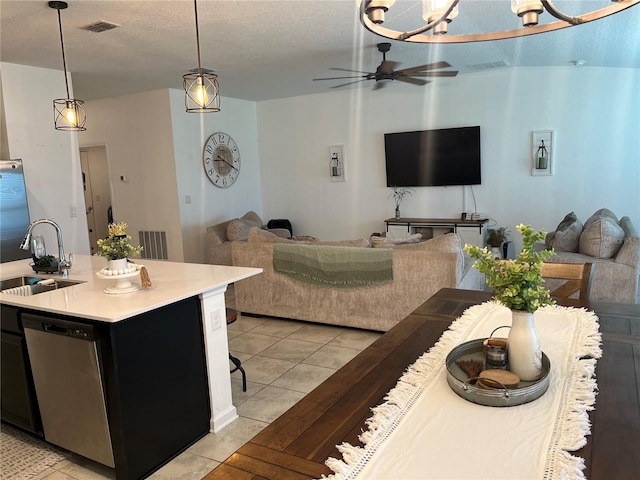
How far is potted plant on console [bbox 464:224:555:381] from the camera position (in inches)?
52.6

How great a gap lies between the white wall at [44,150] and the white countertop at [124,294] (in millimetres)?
1778

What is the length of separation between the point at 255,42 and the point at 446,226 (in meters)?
3.74

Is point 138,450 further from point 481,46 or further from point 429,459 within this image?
point 481,46

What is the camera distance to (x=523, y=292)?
1.33 m

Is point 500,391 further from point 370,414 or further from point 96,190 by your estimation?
point 96,190

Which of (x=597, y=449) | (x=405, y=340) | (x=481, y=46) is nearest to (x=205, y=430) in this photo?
(x=405, y=340)

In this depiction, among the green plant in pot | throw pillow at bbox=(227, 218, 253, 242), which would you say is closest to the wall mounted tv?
the green plant in pot

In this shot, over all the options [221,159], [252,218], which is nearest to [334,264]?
[252,218]

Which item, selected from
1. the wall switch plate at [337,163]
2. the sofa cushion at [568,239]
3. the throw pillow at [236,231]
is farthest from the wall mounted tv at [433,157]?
the throw pillow at [236,231]

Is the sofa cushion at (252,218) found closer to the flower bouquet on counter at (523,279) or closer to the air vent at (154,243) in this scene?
the air vent at (154,243)

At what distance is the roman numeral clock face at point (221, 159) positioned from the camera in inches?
283

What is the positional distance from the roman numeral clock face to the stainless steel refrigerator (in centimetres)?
296

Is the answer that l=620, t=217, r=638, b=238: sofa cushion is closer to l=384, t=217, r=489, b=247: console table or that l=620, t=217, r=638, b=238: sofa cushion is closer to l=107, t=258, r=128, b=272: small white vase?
l=384, t=217, r=489, b=247: console table

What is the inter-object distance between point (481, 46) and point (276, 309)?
345 cm
